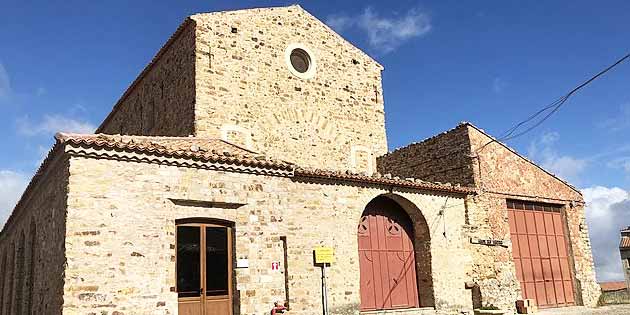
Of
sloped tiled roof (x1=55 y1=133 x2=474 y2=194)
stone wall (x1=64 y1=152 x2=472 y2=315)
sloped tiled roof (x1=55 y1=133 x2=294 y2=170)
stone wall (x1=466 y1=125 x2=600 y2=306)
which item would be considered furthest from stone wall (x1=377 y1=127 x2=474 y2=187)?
sloped tiled roof (x1=55 y1=133 x2=294 y2=170)

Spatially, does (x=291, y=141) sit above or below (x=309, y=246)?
above

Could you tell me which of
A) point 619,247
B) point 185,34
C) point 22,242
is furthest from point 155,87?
point 619,247

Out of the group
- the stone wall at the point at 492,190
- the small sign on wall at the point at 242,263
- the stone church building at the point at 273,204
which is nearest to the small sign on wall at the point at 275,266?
the stone church building at the point at 273,204

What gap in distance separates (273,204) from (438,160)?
7.40 m

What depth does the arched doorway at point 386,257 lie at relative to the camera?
13609 millimetres

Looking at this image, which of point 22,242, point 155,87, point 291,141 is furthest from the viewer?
point 155,87

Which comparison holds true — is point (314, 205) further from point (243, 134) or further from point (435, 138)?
point (435, 138)

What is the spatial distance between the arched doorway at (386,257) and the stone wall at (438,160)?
2.49 meters

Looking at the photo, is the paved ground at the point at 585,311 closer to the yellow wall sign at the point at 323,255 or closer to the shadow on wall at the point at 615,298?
the shadow on wall at the point at 615,298

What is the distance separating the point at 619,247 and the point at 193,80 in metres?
29.1

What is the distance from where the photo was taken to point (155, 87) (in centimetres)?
1917

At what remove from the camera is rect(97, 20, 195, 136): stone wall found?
16484mm

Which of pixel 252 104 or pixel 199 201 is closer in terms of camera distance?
pixel 199 201

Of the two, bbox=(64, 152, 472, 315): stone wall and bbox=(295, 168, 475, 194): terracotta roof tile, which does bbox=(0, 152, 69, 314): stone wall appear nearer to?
bbox=(64, 152, 472, 315): stone wall
